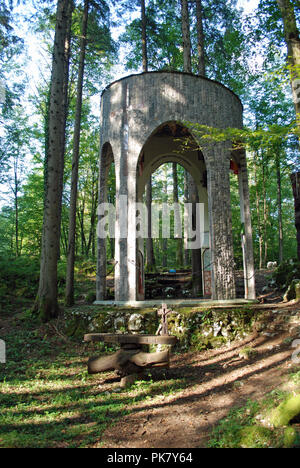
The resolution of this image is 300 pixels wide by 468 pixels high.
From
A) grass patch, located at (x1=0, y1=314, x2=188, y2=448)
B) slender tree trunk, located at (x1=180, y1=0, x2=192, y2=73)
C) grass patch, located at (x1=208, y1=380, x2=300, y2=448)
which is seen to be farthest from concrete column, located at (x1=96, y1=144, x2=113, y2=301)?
grass patch, located at (x1=208, y1=380, x2=300, y2=448)

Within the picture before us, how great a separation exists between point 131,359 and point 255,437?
2517mm

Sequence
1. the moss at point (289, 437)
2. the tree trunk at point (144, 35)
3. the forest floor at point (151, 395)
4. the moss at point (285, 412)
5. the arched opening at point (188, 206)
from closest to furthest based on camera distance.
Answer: the moss at point (289, 437)
the moss at point (285, 412)
the forest floor at point (151, 395)
the arched opening at point (188, 206)
the tree trunk at point (144, 35)

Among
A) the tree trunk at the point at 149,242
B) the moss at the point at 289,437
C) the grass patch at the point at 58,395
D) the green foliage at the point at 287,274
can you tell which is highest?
the tree trunk at the point at 149,242

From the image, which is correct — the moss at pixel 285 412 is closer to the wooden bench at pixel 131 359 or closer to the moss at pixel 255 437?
the moss at pixel 255 437

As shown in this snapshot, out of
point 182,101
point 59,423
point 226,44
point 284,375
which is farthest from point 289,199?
point 59,423

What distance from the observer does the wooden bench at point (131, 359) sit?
4.89 meters

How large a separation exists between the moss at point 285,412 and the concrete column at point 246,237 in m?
5.35

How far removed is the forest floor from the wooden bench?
0.22 m

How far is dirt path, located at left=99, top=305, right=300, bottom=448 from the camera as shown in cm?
327

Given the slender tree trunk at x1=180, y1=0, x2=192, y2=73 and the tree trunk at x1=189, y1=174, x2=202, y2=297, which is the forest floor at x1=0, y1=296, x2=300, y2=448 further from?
the slender tree trunk at x1=180, y1=0, x2=192, y2=73

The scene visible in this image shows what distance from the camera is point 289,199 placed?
2381 cm

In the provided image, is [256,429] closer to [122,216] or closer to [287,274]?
[122,216]

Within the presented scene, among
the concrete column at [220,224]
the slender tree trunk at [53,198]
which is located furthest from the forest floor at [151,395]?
the slender tree trunk at [53,198]

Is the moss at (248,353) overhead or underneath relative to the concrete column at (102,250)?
underneath
